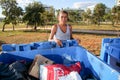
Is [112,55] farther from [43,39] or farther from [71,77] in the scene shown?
[43,39]

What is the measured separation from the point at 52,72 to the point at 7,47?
4.39ft

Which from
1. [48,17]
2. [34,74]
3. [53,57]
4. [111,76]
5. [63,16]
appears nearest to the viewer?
[111,76]

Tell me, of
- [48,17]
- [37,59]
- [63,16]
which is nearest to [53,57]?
[37,59]

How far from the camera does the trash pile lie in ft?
10.7

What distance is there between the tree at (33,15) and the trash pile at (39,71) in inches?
1840

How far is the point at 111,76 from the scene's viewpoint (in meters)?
2.99

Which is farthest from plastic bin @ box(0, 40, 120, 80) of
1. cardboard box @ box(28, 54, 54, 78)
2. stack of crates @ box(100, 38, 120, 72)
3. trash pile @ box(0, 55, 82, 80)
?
stack of crates @ box(100, 38, 120, 72)

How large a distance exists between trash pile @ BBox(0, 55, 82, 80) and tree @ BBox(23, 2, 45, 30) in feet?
153

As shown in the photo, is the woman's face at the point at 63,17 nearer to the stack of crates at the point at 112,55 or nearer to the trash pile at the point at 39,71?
the stack of crates at the point at 112,55

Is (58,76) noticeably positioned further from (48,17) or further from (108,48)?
(48,17)

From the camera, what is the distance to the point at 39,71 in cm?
360

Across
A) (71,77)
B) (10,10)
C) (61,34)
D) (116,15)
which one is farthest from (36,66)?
(10,10)

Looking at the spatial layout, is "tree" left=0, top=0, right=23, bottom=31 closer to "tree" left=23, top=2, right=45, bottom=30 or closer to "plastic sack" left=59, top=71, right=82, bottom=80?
"tree" left=23, top=2, right=45, bottom=30

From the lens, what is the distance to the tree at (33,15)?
5122cm
